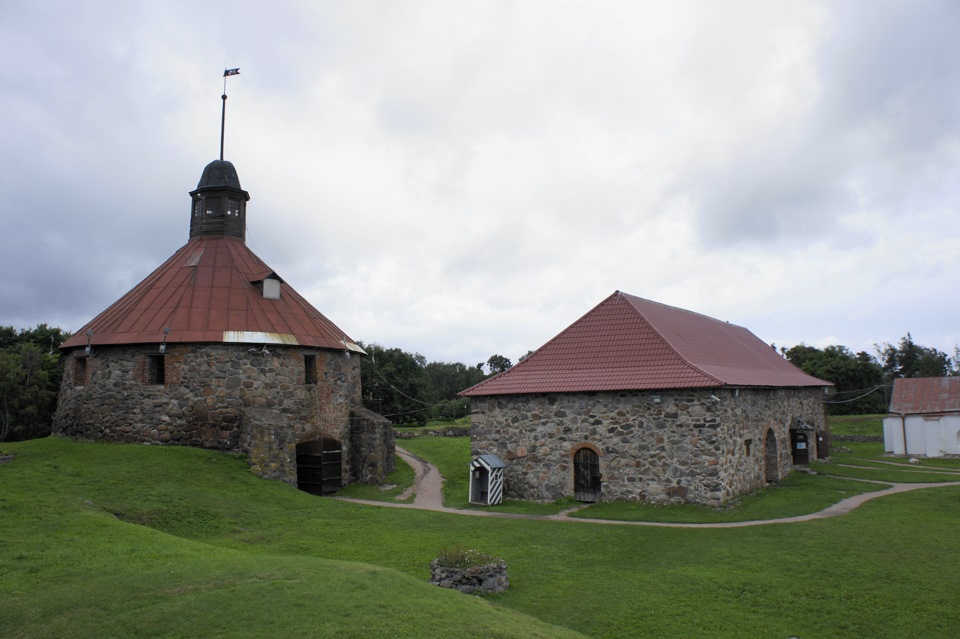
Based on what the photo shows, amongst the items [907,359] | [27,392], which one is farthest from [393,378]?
[907,359]

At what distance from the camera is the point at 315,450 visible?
21453 mm

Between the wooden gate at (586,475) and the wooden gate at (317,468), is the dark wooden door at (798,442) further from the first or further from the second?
the wooden gate at (317,468)

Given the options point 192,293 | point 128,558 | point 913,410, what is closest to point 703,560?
point 128,558

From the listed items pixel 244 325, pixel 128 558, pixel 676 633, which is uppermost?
pixel 244 325

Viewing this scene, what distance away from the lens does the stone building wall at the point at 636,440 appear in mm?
16719

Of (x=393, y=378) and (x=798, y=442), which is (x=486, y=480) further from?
(x=393, y=378)

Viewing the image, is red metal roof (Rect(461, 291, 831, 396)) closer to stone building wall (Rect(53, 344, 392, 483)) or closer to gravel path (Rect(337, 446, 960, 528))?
gravel path (Rect(337, 446, 960, 528))

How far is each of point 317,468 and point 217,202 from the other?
11669 millimetres

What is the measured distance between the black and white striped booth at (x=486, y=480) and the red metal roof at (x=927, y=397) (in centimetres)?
2595

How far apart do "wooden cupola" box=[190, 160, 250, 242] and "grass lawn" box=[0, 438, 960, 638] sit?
36.9 ft

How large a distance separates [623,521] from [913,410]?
2584 cm

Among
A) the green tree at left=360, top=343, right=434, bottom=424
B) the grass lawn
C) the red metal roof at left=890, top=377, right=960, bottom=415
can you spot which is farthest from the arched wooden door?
the green tree at left=360, top=343, right=434, bottom=424

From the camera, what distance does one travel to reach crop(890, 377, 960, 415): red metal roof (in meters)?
32.3

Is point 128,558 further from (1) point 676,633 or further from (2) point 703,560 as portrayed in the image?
(2) point 703,560
